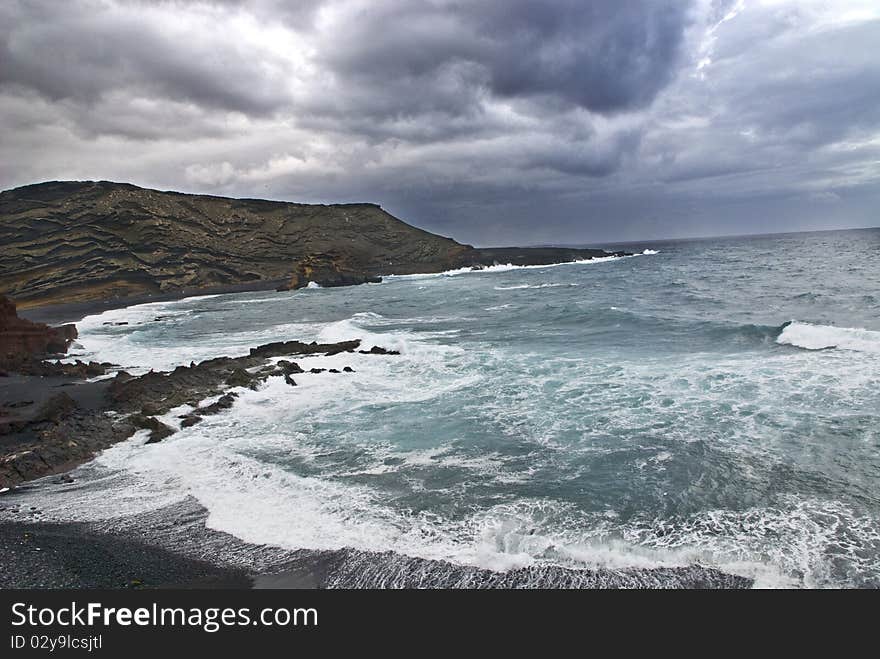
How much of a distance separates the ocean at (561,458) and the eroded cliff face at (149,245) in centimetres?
5256

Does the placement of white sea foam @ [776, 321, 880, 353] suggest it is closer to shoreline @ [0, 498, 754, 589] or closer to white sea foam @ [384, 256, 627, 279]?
shoreline @ [0, 498, 754, 589]

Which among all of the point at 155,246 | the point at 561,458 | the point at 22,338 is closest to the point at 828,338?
the point at 561,458

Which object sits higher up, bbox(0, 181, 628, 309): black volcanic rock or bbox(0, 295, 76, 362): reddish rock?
bbox(0, 181, 628, 309): black volcanic rock

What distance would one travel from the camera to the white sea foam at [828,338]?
17.1 m

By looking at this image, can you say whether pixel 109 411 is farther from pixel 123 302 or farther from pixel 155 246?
pixel 155 246

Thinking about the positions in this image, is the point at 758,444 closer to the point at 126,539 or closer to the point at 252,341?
the point at 126,539

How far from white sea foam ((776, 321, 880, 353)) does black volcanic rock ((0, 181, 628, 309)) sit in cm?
5759

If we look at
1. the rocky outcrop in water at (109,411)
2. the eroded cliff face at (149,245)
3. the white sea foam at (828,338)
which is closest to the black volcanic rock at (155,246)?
the eroded cliff face at (149,245)

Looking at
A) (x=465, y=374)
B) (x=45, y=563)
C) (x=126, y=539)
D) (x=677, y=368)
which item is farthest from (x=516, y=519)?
(x=677, y=368)

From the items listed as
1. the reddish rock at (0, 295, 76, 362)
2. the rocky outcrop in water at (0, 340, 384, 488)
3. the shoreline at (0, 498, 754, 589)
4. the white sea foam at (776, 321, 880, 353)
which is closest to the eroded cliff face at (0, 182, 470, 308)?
the reddish rock at (0, 295, 76, 362)

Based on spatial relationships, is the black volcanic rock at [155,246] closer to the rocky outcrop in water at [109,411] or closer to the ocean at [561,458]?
the rocky outcrop in water at [109,411]

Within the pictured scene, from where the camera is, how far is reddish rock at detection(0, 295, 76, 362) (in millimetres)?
22375

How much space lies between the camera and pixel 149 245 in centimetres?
6994

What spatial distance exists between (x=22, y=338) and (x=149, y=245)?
52.4 meters
